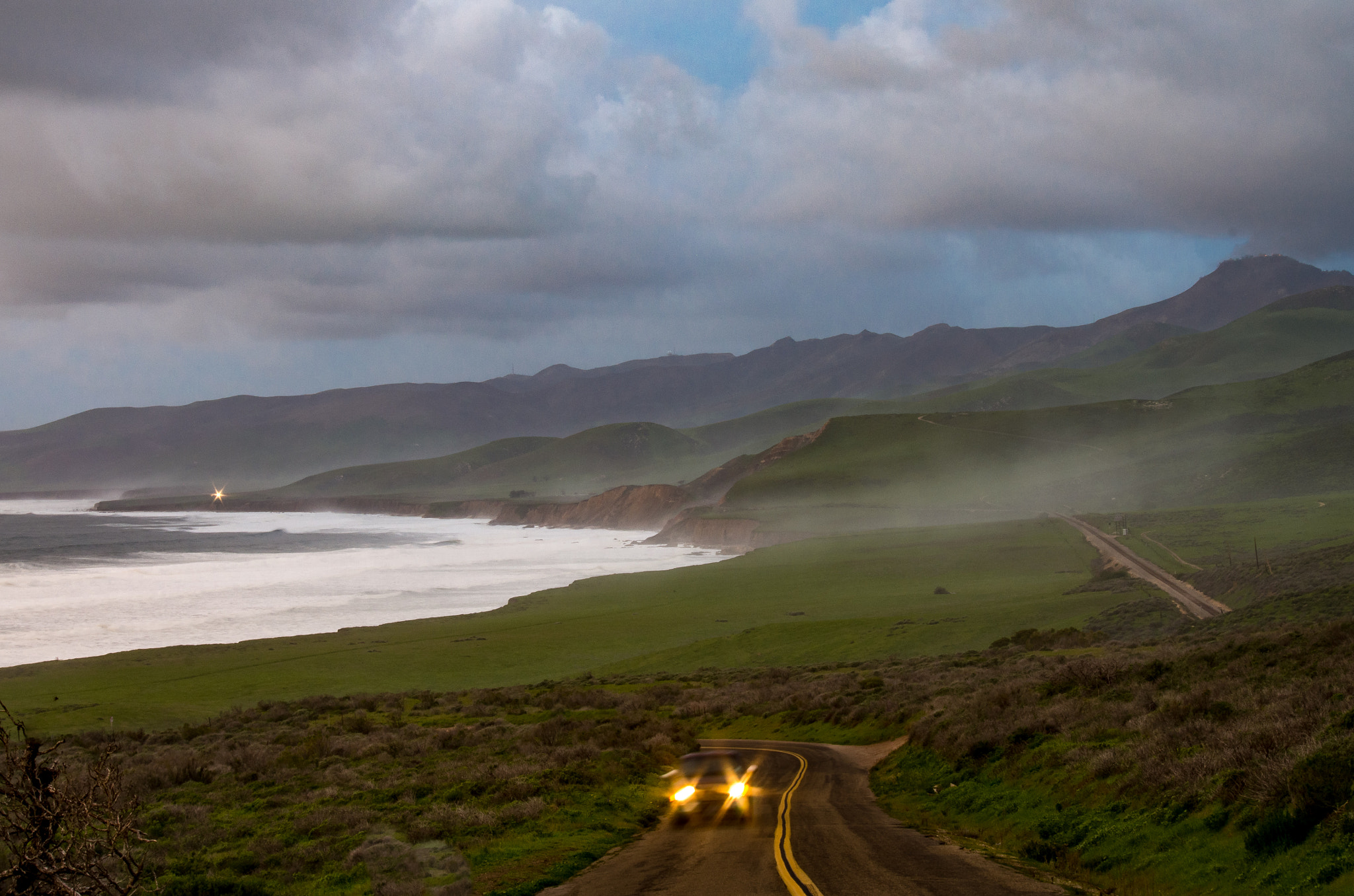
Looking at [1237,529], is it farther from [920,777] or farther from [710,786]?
[710,786]

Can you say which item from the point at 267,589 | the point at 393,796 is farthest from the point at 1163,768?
the point at 267,589

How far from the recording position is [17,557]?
119062 millimetres

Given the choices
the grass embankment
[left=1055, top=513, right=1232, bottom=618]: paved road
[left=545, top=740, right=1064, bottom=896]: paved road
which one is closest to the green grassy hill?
[left=1055, top=513, right=1232, bottom=618]: paved road

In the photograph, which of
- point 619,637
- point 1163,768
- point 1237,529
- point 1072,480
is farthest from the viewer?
point 1072,480

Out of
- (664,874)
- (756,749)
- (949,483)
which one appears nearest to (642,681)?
(756,749)

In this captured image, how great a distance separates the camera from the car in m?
16.8

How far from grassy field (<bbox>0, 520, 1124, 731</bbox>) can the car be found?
23787mm

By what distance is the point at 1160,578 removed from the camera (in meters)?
60.6

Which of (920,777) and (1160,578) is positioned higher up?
(920,777)

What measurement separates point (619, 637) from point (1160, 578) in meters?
36.3

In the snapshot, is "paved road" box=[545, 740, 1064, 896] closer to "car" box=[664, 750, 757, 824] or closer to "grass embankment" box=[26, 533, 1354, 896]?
"car" box=[664, 750, 757, 824]

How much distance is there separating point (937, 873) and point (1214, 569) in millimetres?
58447

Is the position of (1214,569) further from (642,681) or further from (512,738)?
(512,738)

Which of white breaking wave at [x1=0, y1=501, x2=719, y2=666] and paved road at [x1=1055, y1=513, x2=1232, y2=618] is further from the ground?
white breaking wave at [x1=0, y1=501, x2=719, y2=666]
